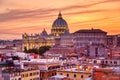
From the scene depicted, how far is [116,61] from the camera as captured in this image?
3309 cm

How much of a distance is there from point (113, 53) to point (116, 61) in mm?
17288

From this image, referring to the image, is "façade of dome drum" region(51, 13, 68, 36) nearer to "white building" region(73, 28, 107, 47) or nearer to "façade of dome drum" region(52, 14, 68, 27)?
"façade of dome drum" region(52, 14, 68, 27)

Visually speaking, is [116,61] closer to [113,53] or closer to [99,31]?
[113,53]

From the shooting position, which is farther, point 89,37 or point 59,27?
point 59,27

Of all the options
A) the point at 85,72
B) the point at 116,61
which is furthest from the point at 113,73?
the point at 116,61

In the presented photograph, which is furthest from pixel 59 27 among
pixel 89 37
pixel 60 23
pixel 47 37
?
pixel 89 37

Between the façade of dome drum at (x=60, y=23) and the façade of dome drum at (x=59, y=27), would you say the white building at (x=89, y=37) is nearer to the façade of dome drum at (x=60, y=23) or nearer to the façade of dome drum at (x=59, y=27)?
the façade of dome drum at (x=59, y=27)

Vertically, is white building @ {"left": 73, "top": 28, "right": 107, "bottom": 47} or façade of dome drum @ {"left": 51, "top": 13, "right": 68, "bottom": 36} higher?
façade of dome drum @ {"left": 51, "top": 13, "right": 68, "bottom": 36}

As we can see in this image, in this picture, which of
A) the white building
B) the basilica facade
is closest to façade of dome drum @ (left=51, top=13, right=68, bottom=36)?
the basilica facade

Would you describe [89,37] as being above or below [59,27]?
below

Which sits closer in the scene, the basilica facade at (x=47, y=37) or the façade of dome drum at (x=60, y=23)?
the basilica facade at (x=47, y=37)

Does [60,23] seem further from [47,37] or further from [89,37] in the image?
[89,37]

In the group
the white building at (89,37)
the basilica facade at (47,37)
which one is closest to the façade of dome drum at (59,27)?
the basilica facade at (47,37)

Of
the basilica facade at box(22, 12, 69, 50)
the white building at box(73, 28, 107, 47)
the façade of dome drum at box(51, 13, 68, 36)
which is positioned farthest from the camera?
the façade of dome drum at box(51, 13, 68, 36)
